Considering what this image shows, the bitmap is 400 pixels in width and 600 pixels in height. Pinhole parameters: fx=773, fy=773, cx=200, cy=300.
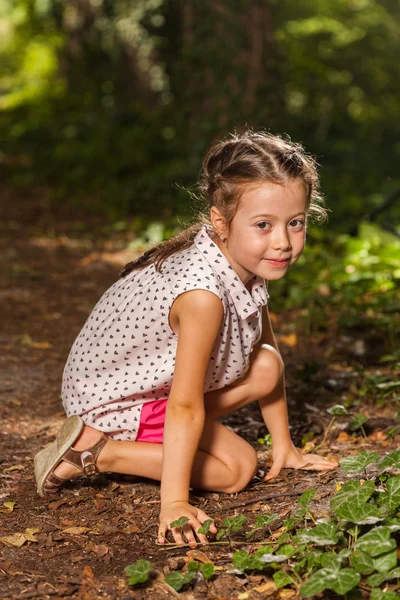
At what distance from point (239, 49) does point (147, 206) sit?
6.38 ft

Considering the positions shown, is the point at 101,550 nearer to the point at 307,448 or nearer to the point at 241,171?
the point at 307,448

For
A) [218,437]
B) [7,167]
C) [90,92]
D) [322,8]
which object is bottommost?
[218,437]

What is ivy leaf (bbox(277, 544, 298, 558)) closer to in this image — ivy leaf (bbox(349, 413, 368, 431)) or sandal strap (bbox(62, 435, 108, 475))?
sandal strap (bbox(62, 435, 108, 475))

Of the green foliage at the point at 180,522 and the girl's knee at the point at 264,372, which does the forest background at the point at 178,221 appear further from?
the girl's knee at the point at 264,372

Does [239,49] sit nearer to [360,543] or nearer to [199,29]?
[199,29]

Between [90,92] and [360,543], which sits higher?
[90,92]

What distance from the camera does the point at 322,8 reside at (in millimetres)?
13195

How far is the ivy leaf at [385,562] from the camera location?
1.90m

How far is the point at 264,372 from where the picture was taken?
2.82 meters

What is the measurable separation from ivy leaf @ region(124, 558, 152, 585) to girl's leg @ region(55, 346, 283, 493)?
665 mm

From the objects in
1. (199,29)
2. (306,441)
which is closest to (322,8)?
(199,29)

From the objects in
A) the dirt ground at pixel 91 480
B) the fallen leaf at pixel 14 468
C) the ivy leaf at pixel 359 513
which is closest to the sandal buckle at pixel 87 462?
the dirt ground at pixel 91 480

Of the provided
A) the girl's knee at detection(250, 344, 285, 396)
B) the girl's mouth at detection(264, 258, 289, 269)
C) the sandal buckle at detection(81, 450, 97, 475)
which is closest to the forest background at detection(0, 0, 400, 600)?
the sandal buckle at detection(81, 450, 97, 475)

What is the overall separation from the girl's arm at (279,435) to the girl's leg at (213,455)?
10 centimetres
